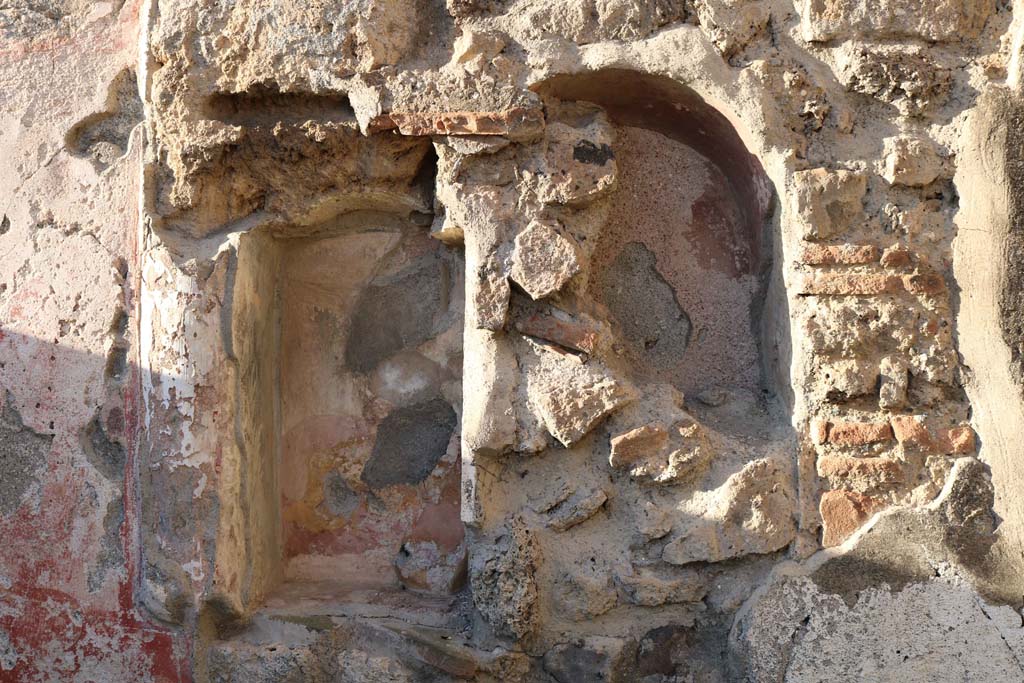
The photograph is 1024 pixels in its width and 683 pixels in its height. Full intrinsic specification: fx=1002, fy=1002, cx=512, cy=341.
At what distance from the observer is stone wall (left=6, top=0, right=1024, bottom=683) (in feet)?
7.75

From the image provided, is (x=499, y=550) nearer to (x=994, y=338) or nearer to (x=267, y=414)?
(x=267, y=414)

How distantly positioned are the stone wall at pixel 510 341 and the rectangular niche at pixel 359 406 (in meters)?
0.01

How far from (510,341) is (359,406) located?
550 mm

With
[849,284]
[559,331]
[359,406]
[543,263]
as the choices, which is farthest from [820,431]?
[359,406]

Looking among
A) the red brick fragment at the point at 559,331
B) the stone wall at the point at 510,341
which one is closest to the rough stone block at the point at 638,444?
the stone wall at the point at 510,341

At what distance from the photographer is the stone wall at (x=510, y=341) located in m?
2.36

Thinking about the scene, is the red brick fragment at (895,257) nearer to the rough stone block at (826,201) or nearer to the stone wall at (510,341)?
the stone wall at (510,341)

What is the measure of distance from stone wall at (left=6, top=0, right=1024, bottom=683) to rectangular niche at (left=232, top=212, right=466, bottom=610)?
10mm

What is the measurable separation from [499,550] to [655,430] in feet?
1.57

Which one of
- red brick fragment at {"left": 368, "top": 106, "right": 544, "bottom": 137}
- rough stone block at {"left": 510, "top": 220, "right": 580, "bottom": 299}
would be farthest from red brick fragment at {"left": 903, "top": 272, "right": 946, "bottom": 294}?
red brick fragment at {"left": 368, "top": 106, "right": 544, "bottom": 137}

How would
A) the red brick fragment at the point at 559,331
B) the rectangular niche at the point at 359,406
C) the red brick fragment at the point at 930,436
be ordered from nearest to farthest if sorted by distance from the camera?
the red brick fragment at the point at 930,436, the red brick fragment at the point at 559,331, the rectangular niche at the point at 359,406

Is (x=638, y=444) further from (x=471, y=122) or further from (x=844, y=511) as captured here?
(x=471, y=122)

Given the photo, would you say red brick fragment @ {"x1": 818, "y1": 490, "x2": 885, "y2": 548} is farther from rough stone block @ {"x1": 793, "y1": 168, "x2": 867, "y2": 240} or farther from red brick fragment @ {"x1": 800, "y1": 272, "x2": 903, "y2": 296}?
rough stone block @ {"x1": 793, "y1": 168, "x2": 867, "y2": 240}

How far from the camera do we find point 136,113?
275 cm
